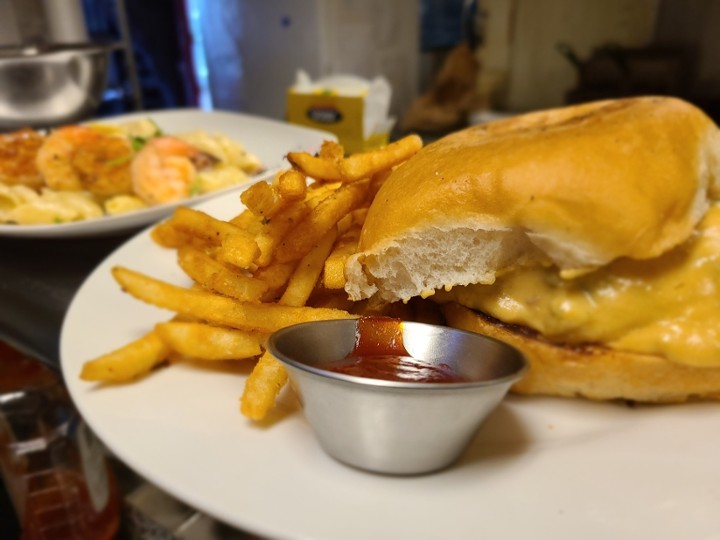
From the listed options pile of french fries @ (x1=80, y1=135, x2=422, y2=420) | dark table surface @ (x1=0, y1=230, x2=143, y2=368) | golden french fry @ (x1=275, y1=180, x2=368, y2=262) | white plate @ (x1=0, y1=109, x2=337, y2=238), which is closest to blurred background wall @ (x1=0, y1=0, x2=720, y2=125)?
white plate @ (x1=0, y1=109, x2=337, y2=238)

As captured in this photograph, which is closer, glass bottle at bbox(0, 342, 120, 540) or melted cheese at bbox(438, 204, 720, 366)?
melted cheese at bbox(438, 204, 720, 366)

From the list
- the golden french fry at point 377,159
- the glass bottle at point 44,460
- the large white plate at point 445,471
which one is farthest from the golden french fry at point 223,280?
the glass bottle at point 44,460

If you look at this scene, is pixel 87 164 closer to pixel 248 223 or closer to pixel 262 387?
pixel 248 223

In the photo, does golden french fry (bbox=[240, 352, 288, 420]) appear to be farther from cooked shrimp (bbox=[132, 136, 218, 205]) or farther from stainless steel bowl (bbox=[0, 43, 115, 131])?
stainless steel bowl (bbox=[0, 43, 115, 131])

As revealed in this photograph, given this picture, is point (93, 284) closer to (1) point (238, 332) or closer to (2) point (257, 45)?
(1) point (238, 332)

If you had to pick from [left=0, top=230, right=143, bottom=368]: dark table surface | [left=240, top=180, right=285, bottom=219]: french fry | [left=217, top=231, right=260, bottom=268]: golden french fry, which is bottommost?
[left=0, top=230, right=143, bottom=368]: dark table surface

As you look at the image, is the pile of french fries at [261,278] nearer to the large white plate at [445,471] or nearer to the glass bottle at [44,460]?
the large white plate at [445,471]
